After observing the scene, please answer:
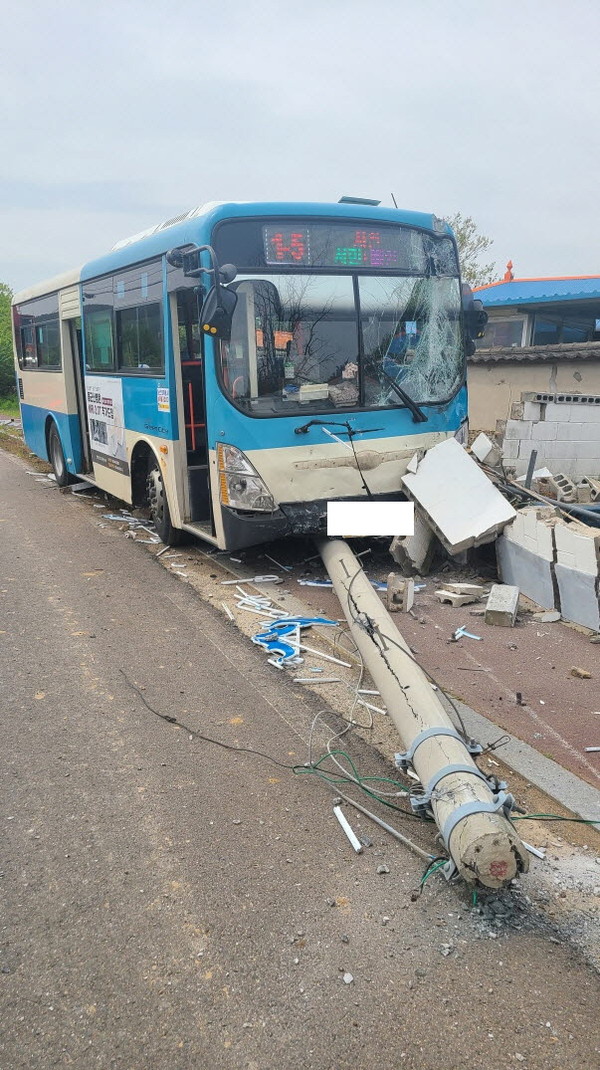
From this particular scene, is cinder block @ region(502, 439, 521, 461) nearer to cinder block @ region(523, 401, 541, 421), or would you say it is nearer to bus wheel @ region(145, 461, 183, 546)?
cinder block @ region(523, 401, 541, 421)

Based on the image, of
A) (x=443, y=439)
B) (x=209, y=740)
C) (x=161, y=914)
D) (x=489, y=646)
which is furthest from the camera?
(x=443, y=439)

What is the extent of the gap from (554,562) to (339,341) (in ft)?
8.80

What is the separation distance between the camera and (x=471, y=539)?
6969 millimetres

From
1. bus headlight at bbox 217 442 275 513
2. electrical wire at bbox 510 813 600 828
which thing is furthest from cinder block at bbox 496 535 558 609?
electrical wire at bbox 510 813 600 828

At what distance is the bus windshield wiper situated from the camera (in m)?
7.40

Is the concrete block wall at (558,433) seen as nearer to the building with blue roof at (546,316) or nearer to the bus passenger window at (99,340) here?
the bus passenger window at (99,340)

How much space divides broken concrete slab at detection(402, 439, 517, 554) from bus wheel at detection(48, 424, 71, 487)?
7954 mm

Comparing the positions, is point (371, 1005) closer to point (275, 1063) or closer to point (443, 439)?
point (275, 1063)

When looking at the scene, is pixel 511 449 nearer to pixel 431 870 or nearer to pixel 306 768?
pixel 306 768

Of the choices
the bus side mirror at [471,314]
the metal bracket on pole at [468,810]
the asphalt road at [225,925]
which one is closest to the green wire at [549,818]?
the metal bracket on pole at [468,810]

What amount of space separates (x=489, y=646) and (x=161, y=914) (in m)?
3.42

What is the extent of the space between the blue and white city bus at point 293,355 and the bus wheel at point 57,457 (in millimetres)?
5422

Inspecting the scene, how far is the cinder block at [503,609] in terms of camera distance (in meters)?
6.23

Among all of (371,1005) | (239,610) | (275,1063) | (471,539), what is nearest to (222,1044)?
(275,1063)
